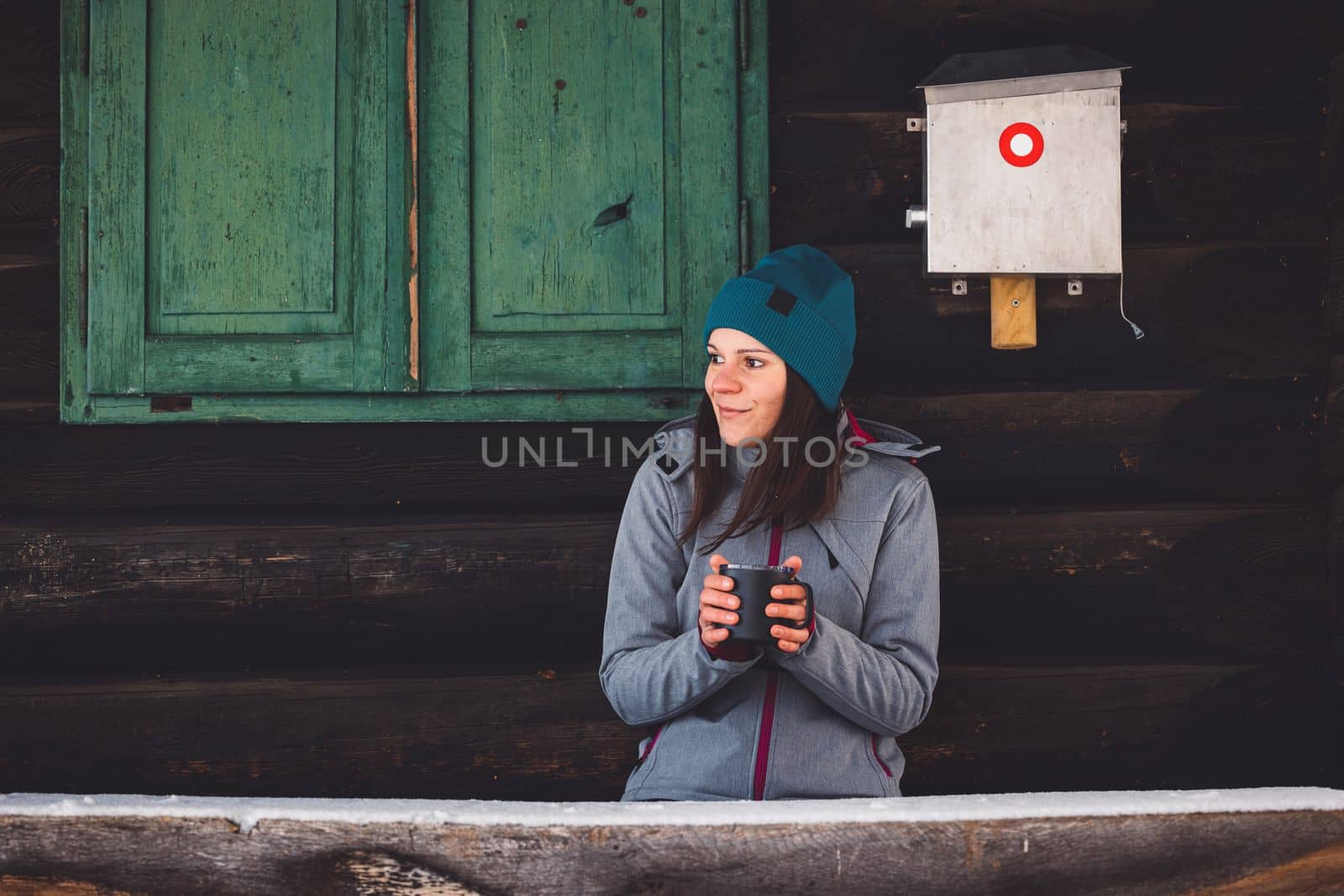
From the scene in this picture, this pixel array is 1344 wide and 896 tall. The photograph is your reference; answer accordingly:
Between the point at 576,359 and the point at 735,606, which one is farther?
the point at 576,359

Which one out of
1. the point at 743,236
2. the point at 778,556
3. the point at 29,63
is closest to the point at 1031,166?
the point at 743,236

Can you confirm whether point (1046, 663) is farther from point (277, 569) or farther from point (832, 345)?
point (277, 569)

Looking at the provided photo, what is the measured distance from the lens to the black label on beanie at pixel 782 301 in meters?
1.87

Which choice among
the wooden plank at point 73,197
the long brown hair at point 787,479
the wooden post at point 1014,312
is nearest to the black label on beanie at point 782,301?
the long brown hair at point 787,479

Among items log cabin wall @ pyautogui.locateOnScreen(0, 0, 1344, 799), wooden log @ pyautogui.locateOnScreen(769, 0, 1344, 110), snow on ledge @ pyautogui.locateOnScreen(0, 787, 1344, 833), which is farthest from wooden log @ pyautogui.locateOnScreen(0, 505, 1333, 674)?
snow on ledge @ pyautogui.locateOnScreen(0, 787, 1344, 833)

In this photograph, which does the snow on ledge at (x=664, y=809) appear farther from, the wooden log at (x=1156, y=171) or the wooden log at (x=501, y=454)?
the wooden log at (x=1156, y=171)

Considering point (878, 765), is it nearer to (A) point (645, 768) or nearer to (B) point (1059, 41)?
(A) point (645, 768)

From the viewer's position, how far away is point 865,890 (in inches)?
43.4

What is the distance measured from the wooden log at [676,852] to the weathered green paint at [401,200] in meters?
1.34

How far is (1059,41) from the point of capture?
2383mm

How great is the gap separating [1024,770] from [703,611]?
1225mm

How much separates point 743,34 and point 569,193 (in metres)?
0.54

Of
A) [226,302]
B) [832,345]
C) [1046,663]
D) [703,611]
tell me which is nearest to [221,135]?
[226,302]

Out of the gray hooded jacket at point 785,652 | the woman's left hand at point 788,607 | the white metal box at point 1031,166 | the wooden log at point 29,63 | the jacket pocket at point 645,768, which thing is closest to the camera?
the woman's left hand at point 788,607
